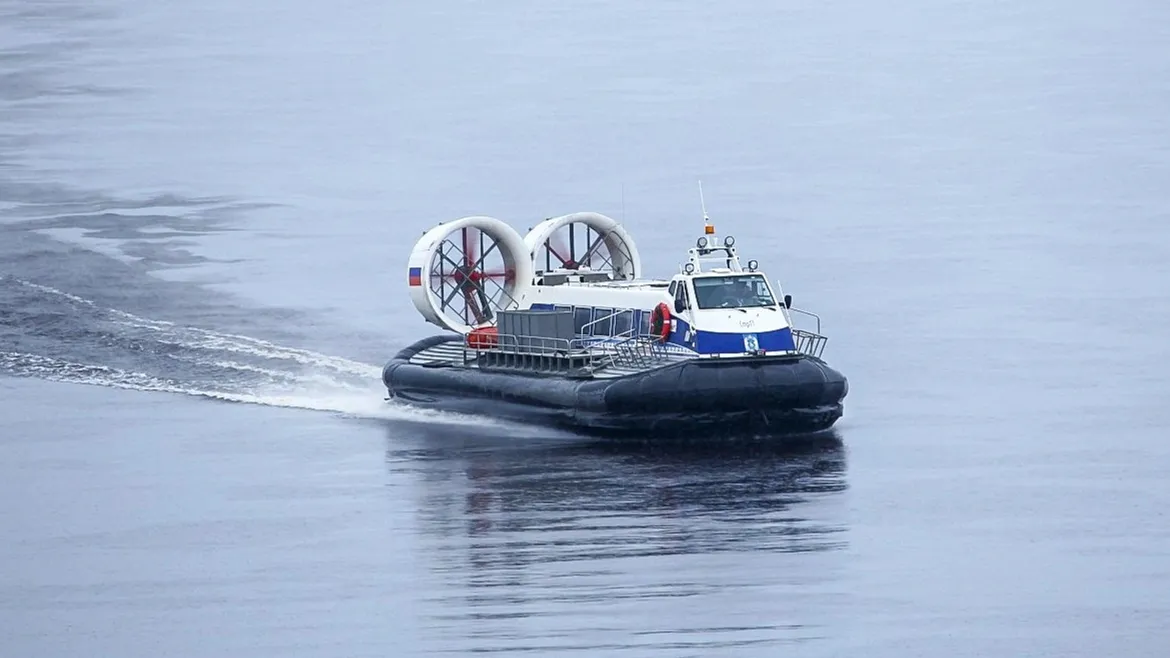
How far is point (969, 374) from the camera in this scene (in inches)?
1110

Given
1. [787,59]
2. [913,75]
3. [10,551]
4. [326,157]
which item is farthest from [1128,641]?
[787,59]

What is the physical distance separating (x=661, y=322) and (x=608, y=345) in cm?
92

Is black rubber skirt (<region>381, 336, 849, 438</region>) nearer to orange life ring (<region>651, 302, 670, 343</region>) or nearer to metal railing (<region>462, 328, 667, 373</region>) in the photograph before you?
metal railing (<region>462, 328, 667, 373</region>)

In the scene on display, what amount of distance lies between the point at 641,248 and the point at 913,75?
1617 inches

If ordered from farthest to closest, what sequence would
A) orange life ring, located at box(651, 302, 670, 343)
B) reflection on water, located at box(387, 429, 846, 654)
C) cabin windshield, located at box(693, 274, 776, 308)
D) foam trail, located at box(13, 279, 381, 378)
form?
foam trail, located at box(13, 279, 381, 378) < orange life ring, located at box(651, 302, 670, 343) < cabin windshield, located at box(693, 274, 776, 308) < reflection on water, located at box(387, 429, 846, 654)

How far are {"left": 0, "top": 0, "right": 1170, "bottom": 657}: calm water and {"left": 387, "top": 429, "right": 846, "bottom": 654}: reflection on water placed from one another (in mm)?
62

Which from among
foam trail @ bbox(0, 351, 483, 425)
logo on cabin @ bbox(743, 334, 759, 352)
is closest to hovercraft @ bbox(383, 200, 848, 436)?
logo on cabin @ bbox(743, 334, 759, 352)

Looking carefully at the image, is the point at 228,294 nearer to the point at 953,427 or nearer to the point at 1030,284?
the point at 1030,284

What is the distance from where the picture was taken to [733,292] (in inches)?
935

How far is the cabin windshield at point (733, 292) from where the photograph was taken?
23.6m

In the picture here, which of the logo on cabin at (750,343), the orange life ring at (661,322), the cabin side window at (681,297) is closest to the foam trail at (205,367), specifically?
the orange life ring at (661,322)

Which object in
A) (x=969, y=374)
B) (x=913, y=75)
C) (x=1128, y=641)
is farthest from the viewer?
(x=913, y=75)

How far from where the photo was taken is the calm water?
15.9m

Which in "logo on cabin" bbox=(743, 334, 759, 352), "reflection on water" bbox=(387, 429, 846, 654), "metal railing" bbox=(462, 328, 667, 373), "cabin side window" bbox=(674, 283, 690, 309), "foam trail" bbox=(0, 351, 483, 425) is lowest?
"reflection on water" bbox=(387, 429, 846, 654)
